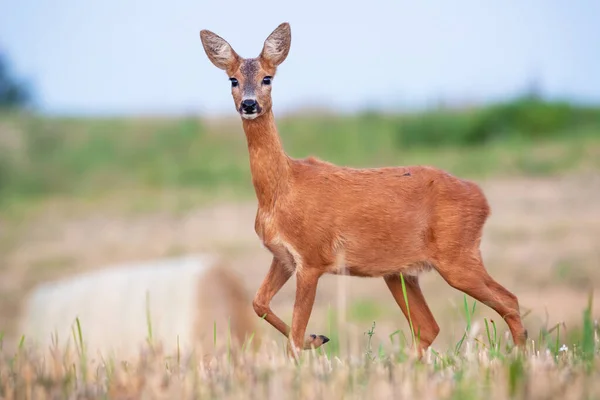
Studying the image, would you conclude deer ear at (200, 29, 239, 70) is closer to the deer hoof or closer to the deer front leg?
the deer front leg

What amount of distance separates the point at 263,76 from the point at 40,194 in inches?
1084

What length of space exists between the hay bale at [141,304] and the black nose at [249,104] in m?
9.13

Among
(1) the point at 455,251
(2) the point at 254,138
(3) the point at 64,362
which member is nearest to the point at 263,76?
(2) the point at 254,138

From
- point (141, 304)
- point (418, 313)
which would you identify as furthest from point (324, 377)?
point (141, 304)

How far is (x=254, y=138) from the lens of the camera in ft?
22.5

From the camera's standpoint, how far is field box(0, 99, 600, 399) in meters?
5.09

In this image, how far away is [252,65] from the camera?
6.71 meters

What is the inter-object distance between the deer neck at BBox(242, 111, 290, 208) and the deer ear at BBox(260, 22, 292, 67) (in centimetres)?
36

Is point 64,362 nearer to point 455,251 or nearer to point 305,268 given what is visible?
point 305,268

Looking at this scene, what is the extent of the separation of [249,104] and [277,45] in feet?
Answer: 1.75

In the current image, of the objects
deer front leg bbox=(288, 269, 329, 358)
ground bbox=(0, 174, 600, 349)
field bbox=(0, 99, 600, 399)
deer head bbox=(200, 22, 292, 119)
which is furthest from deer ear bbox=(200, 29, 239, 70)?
ground bbox=(0, 174, 600, 349)

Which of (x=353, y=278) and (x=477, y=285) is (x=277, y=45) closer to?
(x=477, y=285)

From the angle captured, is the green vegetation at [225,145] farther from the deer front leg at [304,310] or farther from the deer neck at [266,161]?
the deer front leg at [304,310]

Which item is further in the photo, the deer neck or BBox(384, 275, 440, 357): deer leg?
BBox(384, 275, 440, 357): deer leg
